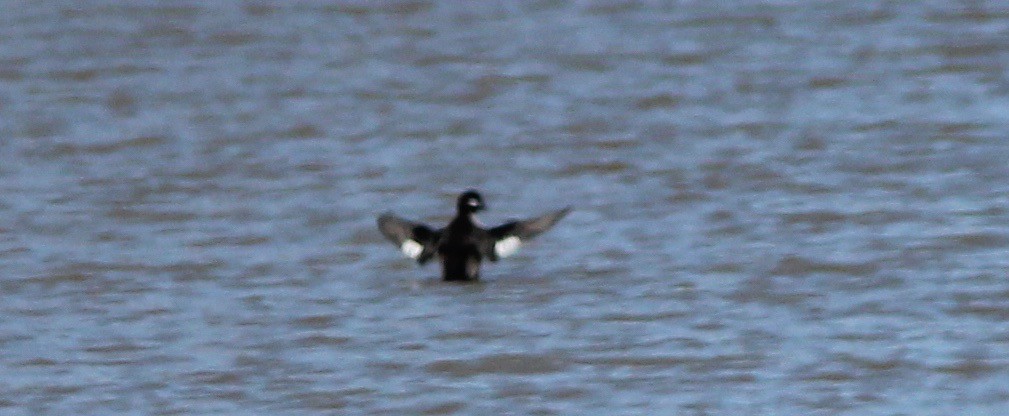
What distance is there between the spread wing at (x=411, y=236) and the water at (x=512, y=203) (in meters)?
0.17

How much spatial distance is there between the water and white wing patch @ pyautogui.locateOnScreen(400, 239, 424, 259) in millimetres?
152

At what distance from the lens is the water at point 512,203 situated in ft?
28.3

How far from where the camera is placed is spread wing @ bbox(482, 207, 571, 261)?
34.2ft

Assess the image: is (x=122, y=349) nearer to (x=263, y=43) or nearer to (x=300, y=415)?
(x=300, y=415)

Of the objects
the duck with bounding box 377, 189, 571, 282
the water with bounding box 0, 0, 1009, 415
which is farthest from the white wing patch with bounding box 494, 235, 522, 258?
the water with bounding box 0, 0, 1009, 415

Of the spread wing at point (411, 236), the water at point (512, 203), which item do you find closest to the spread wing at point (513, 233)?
the water at point (512, 203)

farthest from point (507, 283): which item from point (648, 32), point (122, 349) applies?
point (648, 32)

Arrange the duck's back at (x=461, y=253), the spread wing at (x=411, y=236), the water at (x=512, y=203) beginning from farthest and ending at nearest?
the spread wing at (x=411, y=236) → the duck's back at (x=461, y=253) → the water at (x=512, y=203)

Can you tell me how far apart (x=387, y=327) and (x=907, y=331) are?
6.63 ft

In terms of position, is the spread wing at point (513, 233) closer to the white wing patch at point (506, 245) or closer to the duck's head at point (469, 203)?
the white wing patch at point (506, 245)

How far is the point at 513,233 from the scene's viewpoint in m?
10.4

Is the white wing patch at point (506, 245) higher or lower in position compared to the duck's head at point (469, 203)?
lower

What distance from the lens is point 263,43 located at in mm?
17453

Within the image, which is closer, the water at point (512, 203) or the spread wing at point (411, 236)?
the water at point (512, 203)
